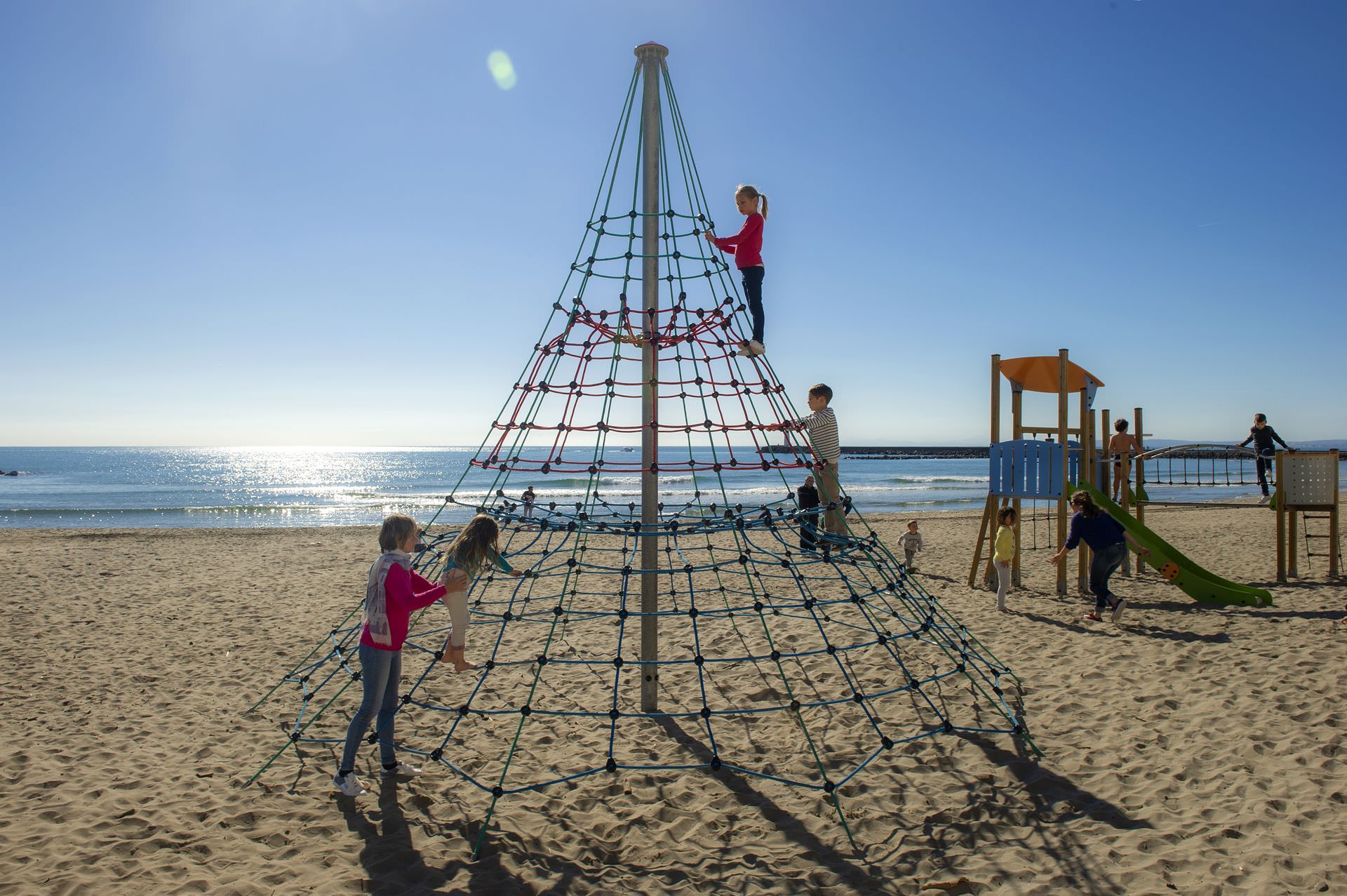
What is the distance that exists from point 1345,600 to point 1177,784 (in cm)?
661

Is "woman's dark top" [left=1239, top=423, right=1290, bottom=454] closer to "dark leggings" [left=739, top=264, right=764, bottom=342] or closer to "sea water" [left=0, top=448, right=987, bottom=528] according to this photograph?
"sea water" [left=0, top=448, right=987, bottom=528]

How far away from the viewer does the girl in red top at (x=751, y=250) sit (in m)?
5.75

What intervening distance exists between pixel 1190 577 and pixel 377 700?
897 cm

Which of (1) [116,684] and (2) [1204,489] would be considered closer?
(1) [116,684]

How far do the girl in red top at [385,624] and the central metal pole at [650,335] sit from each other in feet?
5.00

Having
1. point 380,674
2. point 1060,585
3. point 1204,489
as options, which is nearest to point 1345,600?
point 1060,585

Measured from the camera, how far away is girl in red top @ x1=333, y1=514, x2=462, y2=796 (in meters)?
4.08

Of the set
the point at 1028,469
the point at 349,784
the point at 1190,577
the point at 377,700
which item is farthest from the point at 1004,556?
the point at 349,784

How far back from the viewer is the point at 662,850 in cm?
384

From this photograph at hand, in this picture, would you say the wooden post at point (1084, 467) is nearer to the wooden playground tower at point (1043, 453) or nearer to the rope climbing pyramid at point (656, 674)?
the wooden playground tower at point (1043, 453)

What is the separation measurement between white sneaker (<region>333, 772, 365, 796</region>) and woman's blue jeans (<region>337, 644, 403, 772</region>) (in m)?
0.05

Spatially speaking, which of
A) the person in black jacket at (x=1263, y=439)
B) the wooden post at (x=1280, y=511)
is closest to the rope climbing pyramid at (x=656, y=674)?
the wooden post at (x=1280, y=511)

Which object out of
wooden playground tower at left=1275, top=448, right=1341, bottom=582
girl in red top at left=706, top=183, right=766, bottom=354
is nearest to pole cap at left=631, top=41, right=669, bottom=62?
girl in red top at left=706, top=183, right=766, bottom=354

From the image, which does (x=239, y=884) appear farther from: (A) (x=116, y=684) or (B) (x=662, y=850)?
(A) (x=116, y=684)
